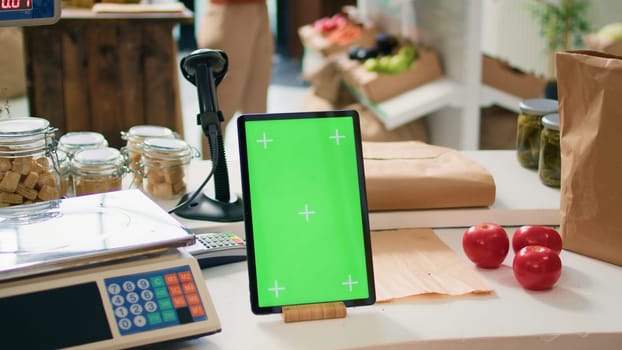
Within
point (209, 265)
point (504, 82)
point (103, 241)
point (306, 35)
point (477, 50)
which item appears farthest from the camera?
point (306, 35)

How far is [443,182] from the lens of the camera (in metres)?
1.79

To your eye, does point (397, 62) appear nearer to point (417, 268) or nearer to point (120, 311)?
point (417, 268)

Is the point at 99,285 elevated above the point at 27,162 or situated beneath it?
situated beneath

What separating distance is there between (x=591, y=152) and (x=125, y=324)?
0.90m

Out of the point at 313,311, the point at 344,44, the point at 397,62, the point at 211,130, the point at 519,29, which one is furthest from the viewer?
the point at 519,29

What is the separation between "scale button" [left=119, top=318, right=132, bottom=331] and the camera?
1.19m

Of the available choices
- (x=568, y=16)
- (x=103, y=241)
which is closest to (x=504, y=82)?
(x=568, y=16)

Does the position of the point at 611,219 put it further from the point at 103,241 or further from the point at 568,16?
the point at 568,16

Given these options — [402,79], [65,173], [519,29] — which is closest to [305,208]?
[65,173]

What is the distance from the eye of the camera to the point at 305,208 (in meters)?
1.39

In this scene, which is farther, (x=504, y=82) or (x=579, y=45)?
(x=579, y=45)

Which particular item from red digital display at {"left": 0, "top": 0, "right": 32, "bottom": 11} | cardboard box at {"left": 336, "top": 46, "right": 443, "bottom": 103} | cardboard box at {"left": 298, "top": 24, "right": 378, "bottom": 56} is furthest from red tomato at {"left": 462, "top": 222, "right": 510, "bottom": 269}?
cardboard box at {"left": 298, "top": 24, "right": 378, "bottom": 56}

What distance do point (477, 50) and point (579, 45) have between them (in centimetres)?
A: 167

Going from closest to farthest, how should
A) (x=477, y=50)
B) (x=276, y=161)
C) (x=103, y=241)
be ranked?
(x=103, y=241), (x=276, y=161), (x=477, y=50)
